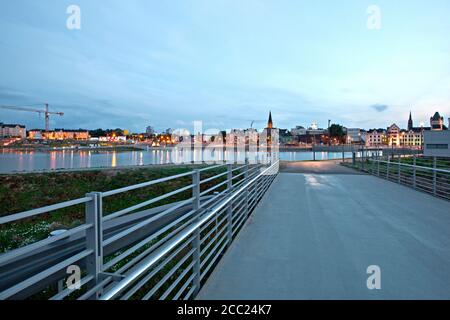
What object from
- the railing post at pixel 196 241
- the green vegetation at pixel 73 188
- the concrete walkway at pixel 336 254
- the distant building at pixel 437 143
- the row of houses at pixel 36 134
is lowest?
the green vegetation at pixel 73 188

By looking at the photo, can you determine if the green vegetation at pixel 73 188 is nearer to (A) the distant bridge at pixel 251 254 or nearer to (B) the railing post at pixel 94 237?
(A) the distant bridge at pixel 251 254

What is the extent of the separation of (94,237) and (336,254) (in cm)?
336

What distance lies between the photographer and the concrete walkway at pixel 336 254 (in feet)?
9.84

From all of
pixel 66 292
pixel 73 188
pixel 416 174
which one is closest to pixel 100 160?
pixel 73 188

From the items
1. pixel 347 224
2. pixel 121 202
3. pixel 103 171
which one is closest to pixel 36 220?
pixel 121 202

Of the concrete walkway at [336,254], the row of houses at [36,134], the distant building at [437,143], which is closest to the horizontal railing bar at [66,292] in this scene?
the concrete walkway at [336,254]

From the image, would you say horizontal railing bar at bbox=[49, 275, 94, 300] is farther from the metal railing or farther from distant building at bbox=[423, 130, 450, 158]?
distant building at bbox=[423, 130, 450, 158]

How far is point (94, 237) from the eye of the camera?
6.15 ft

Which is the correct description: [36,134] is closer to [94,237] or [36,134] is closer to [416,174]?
[416,174]

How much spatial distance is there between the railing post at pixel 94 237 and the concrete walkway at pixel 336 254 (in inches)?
53.8

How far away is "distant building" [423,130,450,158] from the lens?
136 ft

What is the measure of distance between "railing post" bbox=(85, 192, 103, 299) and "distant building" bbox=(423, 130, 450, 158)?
5008 cm
